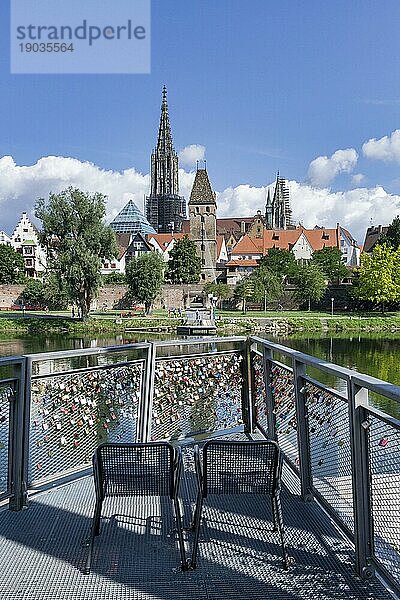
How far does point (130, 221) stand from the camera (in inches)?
4518

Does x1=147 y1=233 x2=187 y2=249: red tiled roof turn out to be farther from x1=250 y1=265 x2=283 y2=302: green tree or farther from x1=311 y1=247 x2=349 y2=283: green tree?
x1=250 y1=265 x2=283 y2=302: green tree

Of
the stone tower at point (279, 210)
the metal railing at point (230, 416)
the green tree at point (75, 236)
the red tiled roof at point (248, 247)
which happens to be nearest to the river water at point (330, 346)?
the green tree at point (75, 236)

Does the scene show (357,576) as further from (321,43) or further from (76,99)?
(76,99)

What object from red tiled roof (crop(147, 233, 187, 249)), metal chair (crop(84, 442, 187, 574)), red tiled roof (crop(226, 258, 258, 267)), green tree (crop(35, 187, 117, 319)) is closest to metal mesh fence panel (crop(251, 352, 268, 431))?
metal chair (crop(84, 442, 187, 574))

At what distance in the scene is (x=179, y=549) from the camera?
10.5 feet

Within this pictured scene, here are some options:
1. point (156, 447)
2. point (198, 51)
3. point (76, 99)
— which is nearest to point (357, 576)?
point (156, 447)

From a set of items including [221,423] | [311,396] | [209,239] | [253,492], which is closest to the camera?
[253,492]

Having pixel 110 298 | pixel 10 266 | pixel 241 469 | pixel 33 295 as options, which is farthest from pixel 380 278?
pixel 241 469

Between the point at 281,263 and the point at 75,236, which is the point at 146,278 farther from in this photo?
the point at 281,263

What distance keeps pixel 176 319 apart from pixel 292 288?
21.7 metres

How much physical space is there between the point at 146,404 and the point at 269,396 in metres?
0.98

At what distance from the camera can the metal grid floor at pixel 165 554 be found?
2750mm

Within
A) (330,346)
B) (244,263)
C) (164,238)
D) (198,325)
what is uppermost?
(164,238)

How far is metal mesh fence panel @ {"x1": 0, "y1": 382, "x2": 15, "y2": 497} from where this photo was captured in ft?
12.2
